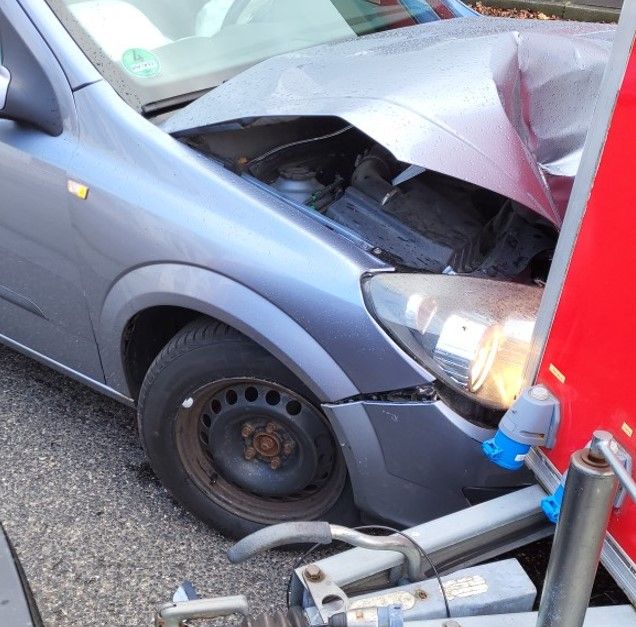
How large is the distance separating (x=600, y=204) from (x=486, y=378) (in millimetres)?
571

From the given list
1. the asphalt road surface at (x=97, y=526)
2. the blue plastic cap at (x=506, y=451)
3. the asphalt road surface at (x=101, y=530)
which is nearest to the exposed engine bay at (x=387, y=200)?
the blue plastic cap at (x=506, y=451)

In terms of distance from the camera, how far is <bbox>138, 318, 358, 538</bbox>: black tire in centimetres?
218

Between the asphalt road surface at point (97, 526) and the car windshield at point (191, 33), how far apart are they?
117 cm

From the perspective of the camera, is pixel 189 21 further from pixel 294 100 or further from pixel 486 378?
→ pixel 486 378

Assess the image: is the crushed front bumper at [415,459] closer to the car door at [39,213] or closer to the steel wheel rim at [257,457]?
the steel wheel rim at [257,457]

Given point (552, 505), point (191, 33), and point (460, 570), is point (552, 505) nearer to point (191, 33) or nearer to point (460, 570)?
point (460, 570)

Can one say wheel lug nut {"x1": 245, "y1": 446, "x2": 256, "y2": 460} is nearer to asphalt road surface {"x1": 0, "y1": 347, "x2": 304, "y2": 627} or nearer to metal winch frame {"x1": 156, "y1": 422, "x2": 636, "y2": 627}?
asphalt road surface {"x1": 0, "y1": 347, "x2": 304, "y2": 627}

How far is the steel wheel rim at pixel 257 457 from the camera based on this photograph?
7.27ft

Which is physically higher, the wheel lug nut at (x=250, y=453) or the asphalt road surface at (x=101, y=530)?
the wheel lug nut at (x=250, y=453)

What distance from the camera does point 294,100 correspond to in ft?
7.02

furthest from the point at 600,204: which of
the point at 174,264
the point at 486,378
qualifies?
the point at 174,264

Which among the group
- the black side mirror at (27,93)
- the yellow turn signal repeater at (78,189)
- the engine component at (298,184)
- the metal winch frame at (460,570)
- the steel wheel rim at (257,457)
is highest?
the black side mirror at (27,93)

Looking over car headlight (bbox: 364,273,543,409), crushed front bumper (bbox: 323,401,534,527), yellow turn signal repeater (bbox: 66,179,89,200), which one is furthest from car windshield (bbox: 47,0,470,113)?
crushed front bumper (bbox: 323,401,534,527)

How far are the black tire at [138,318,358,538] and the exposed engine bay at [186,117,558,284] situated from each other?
1.43 ft
